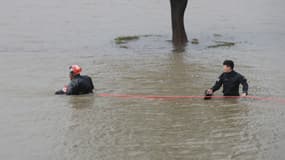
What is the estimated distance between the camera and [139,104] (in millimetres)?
11000

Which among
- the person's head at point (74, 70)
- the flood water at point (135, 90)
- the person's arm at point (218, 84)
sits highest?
the person's head at point (74, 70)

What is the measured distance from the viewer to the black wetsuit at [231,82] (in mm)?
11031

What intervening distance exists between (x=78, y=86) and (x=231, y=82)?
10.4ft

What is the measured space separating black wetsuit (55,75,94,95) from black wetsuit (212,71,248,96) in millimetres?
2680

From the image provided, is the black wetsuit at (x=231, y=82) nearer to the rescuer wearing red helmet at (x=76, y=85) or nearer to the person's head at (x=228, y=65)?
the person's head at (x=228, y=65)

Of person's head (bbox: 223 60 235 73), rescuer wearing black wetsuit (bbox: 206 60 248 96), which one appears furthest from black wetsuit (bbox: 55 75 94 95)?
person's head (bbox: 223 60 235 73)

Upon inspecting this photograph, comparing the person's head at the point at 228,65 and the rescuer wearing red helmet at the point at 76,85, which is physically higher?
the person's head at the point at 228,65

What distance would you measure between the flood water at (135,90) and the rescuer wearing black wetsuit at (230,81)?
0.24 m

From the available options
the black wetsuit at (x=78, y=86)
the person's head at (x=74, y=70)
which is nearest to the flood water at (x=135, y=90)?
the black wetsuit at (x=78, y=86)

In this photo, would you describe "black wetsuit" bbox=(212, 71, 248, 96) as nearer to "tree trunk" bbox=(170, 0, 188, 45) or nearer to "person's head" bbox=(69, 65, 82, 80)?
"person's head" bbox=(69, 65, 82, 80)

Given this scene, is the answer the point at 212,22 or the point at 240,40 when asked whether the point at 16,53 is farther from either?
the point at 212,22

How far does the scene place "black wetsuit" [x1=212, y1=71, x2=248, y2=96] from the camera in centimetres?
1103

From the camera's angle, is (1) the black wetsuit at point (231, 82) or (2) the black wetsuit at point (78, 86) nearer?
(1) the black wetsuit at point (231, 82)

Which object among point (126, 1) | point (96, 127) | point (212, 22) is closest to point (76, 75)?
point (96, 127)
